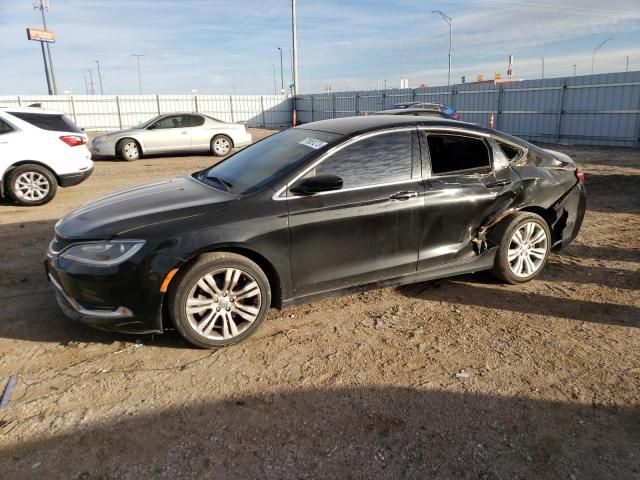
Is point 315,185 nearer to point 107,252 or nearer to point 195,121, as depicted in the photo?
point 107,252

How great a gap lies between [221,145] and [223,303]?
12.8 metres

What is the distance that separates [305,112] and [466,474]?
33574mm

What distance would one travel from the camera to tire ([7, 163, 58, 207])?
823cm

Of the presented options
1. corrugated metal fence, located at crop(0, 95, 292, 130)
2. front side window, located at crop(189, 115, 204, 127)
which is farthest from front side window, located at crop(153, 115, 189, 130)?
corrugated metal fence, located at crop(0, 95, 292, 130)

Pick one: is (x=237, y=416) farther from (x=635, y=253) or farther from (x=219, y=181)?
(x=635, y=253)

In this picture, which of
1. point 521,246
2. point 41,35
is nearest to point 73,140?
point 521,246

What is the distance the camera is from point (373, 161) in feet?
13.3

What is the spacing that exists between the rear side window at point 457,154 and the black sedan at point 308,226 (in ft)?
0.04

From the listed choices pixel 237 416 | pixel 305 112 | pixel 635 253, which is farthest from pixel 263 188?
pixel 305 112

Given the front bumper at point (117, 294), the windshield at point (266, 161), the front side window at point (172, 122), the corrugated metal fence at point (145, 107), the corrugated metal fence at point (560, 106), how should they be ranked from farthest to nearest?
the corrugated metal fence at point (145, 107), the corrugated metal fence at point (560, 106), the front side window at point (172, 122), the windshield at point (266, 161), the front bumper at point (117, 294)

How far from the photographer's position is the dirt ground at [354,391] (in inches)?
99.2

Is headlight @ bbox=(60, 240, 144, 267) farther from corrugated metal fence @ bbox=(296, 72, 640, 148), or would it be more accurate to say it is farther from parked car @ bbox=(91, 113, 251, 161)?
corrugated metal fence @ bbox=(296, 72, 640, 148)

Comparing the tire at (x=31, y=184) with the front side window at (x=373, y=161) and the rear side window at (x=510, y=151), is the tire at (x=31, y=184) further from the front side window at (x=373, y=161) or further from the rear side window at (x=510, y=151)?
the rear side window at (x=510, y=151)

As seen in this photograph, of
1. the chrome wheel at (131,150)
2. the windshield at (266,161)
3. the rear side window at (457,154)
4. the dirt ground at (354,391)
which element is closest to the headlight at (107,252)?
the dirt ground at (354,391)
